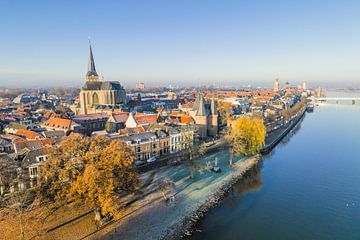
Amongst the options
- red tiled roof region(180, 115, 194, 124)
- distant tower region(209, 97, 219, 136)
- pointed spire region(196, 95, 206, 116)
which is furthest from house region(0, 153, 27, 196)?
distant tower region(209, 97, 219, 136)

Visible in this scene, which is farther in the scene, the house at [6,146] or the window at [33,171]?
the house at [6,146]

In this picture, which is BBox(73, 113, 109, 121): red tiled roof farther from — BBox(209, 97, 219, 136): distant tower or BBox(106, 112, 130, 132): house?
BBox(209, 97, 219, 136): distant tower

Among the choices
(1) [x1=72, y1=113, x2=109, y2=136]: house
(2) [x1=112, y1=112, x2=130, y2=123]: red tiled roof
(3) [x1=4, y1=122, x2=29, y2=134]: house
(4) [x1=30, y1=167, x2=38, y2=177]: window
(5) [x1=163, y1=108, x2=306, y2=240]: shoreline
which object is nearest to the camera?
(5) [x1=163, y1=108, x2=306, y2=240]: shoreline

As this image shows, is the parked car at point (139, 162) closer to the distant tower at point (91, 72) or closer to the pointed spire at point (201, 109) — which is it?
the pointed spire at point (201, 109)

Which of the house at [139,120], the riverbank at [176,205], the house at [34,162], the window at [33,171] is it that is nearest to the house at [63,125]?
the house at [139,120]

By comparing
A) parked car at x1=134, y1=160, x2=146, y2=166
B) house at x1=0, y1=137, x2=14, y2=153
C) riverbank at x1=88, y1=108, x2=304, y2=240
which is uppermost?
house at x1=0, y1=137, x2=14, y2=153

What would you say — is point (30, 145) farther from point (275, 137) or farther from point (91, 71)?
point (91, 71)
